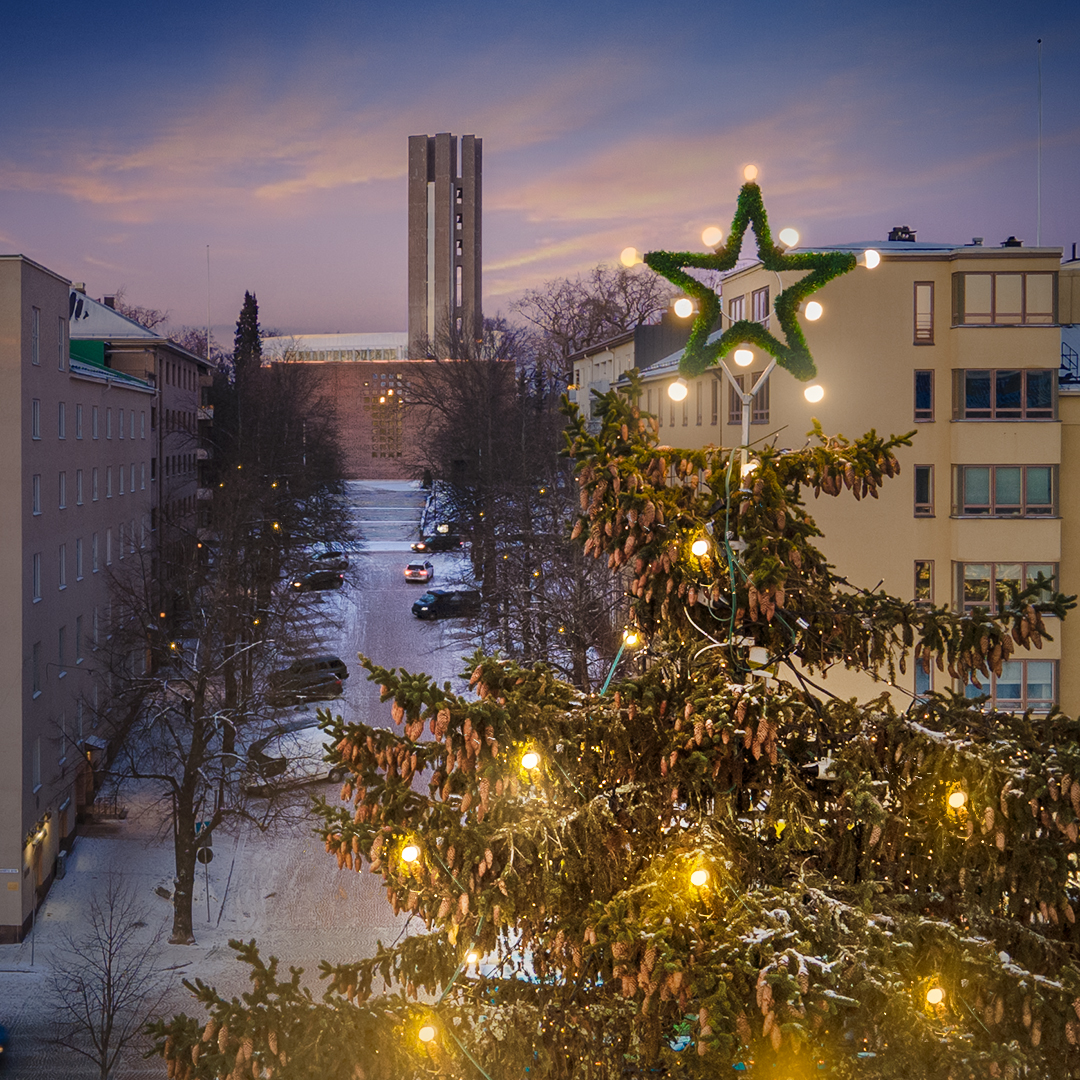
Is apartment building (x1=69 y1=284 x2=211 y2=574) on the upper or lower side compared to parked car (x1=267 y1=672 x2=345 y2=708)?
upper

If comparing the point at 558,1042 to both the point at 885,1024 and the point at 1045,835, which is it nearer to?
the point at 885,1024

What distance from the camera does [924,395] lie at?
21.0 metres

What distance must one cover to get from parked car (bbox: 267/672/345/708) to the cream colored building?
11134mm

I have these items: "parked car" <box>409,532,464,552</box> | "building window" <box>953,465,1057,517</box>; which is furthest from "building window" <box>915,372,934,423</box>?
"parked car" <box>409,532,464,552</box>

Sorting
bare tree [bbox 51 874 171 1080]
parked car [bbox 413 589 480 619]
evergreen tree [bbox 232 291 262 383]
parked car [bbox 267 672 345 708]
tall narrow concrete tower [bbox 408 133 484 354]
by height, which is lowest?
bare tree [bbox 51 874 171 1080]

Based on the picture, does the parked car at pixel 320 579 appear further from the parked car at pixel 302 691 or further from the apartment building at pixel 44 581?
the parked car at pixel 302 691

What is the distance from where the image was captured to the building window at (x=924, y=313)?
20.7 metres

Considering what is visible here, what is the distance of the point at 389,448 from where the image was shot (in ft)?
278

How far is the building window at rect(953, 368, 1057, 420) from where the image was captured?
2052 cm

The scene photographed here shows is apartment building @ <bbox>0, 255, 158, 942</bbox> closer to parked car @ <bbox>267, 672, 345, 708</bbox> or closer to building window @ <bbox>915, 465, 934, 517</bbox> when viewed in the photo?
parked car @ <bbox>267, 672, 345, 708</bbox>

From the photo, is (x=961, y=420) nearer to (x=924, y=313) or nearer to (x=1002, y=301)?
(x=924, y=313)

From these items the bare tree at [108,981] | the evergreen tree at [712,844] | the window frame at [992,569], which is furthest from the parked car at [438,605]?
the evergreen tree at [712,844]

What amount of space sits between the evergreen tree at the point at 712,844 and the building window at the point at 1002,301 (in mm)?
16134

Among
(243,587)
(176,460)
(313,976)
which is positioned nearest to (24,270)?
(243,587)
